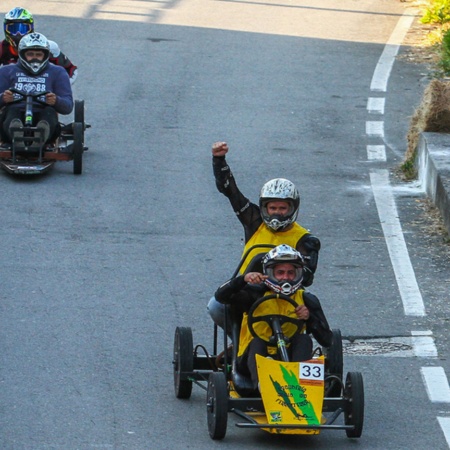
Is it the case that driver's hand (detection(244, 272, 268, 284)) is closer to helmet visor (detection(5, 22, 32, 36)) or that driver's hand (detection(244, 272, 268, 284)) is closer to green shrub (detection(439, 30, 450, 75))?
helmet visor (detection(5, 22, 32, 36))

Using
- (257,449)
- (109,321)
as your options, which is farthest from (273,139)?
(257,449)

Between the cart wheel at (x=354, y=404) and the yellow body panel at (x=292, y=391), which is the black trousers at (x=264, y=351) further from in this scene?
the cart wheel at (x=354, y=404)

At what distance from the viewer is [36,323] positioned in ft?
31.4

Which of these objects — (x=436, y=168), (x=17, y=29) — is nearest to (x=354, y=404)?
(x=436, y=168)

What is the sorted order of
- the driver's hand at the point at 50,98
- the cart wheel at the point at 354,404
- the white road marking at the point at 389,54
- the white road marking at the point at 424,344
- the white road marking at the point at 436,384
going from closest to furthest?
the cart wheel at the point at 354,404 < the white road marking at the point at 436,384 < the white road marking at the point at 424,344 < the driver's hand at the point at 50,98 < the white road marking at the point at 389,54

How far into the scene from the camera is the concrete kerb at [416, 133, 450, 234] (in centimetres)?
1267

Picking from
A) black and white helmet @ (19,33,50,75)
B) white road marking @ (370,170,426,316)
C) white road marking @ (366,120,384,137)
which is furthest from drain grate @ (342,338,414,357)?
white road marking @ (366,120,384,137)

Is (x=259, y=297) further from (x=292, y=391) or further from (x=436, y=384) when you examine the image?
(x=436, y=384)

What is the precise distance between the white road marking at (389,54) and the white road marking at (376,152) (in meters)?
3.09

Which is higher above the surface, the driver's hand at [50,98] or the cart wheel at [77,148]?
the driver's hand at [50,98]

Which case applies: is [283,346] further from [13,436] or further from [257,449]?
[13,436]

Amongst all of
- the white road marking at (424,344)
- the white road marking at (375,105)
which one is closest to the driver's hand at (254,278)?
the white road marking at (424,344)

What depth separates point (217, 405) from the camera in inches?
289

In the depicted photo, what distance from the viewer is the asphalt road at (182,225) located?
8.02 metres
